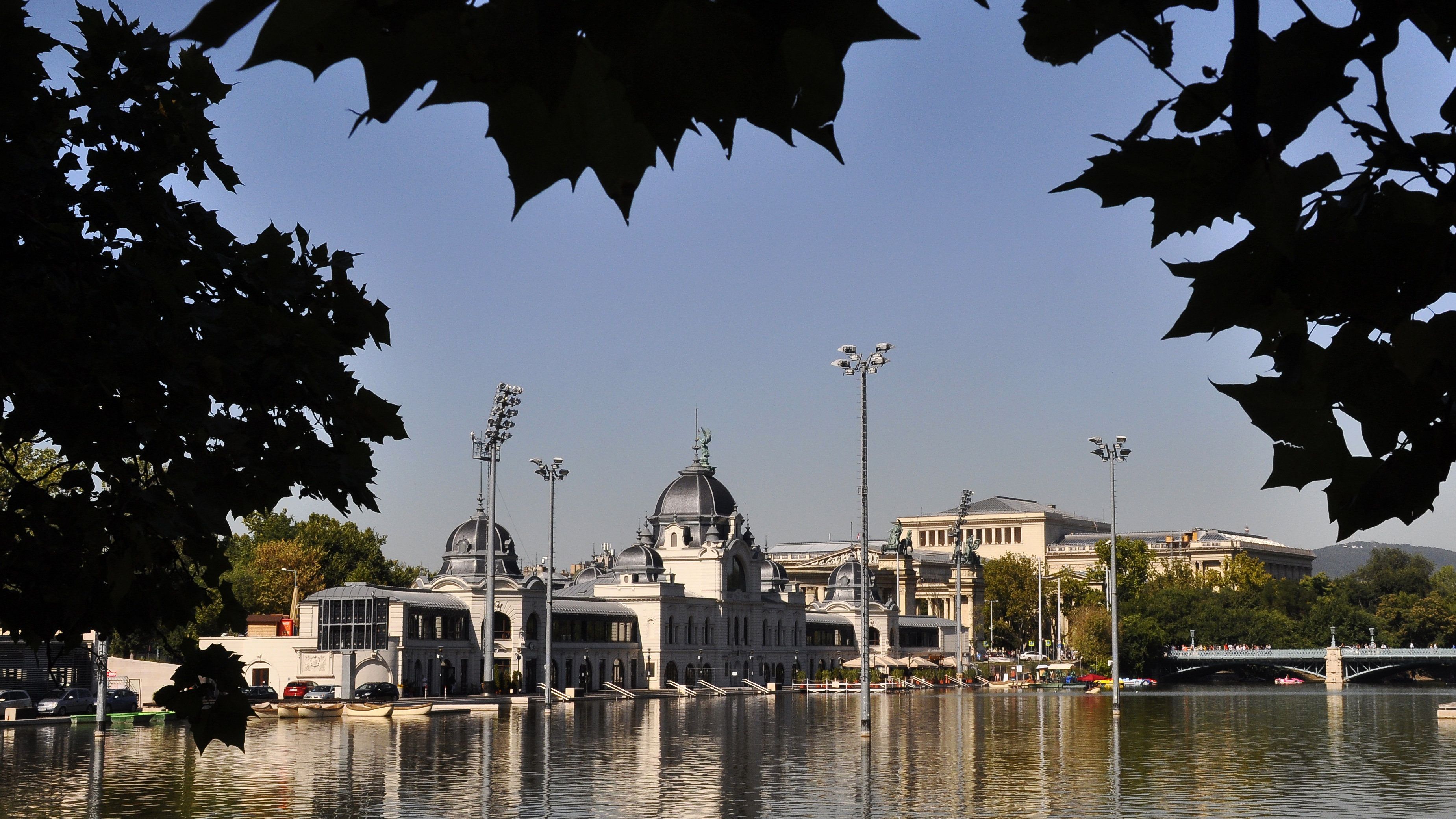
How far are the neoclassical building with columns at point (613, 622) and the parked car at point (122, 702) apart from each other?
13.8 feet

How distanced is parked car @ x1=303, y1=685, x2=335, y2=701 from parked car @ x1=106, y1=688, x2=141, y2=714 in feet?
20.9

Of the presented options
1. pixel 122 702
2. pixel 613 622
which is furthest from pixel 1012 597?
pixel 122 702

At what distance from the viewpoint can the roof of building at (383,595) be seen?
6756 centimetres

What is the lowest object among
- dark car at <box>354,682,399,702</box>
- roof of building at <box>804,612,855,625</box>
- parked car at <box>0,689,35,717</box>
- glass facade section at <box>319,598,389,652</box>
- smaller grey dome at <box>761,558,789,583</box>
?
dark car at <box>354,682,399,702</box>

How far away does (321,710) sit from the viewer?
5416 centimetres

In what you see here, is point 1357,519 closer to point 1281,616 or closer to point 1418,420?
point 1418,420

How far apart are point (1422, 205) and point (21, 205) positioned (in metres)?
7.46

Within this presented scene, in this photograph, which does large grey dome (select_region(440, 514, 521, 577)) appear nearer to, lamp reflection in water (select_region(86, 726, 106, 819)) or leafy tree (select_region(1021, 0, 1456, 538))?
lamp reflection in water (select_region(86, 726, 106, 819))

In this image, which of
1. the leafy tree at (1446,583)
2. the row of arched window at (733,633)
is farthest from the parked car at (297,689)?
the leafy tree at (1446,583)

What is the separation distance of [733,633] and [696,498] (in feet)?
29.2

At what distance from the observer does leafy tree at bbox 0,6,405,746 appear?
23.8 ft

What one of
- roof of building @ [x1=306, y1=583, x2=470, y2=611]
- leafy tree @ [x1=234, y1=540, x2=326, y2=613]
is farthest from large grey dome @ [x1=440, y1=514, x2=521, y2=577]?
leafy tree @ [x1=234, y1=540, x2=326, y2=613]

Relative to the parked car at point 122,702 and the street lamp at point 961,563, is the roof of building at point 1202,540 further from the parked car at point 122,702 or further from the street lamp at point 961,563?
the parked car at point 122,702

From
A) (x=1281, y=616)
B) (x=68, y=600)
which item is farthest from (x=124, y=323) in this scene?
(x=1281, y=616)
